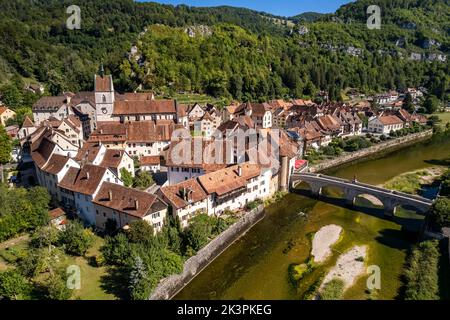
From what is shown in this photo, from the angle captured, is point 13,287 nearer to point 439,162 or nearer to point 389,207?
point 389,207

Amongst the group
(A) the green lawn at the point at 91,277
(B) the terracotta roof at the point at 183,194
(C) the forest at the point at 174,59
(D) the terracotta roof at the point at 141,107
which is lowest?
(A) the green lawn at the point at 91,277

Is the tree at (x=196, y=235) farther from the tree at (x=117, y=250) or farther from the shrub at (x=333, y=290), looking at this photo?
the shrub at (x=333, y=290)

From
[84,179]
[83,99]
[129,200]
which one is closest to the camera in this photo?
[129,200]

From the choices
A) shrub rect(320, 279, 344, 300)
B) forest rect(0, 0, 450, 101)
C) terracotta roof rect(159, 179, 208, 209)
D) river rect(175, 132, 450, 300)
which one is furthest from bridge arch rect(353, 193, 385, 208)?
forest rect(0, 0, 450, 101)

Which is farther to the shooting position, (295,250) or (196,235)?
(295,250)

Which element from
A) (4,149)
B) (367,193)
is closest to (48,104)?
(4,149)

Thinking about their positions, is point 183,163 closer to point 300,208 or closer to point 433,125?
point 300,208

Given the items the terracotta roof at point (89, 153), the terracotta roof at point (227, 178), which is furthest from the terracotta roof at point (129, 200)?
the terracotta roof at point (89, 153)
